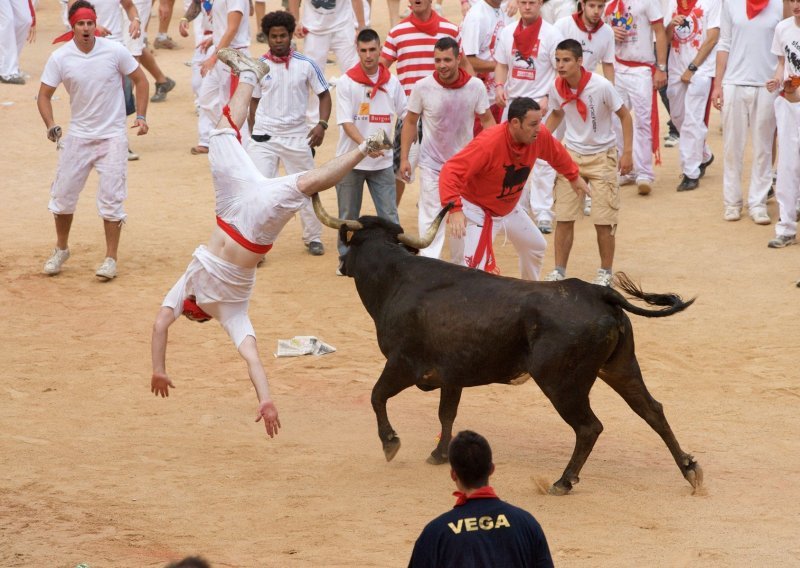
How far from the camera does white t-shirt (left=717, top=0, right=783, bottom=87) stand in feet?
45.6

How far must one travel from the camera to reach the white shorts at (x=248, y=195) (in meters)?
8.12

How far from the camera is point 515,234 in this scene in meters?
10.7

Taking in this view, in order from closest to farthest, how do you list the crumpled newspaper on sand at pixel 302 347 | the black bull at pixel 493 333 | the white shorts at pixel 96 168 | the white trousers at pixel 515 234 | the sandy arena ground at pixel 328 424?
the sandy arena ground at pixel 328 424 < the black bull at pixel 493 333 < the white trousers at pixel 515 234 < the crumpled newspaper on sand at pixel 302 347 < the white shorts at pixel 96 168

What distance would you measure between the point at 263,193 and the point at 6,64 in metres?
13.5

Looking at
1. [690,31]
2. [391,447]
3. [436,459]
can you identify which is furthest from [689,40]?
[391,447]

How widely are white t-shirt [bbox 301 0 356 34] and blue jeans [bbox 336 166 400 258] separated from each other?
13.5ft

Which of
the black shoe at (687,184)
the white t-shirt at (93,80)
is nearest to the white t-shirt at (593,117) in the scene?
the black shoe at (687,184)

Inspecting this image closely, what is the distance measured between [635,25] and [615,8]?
0.32 metres

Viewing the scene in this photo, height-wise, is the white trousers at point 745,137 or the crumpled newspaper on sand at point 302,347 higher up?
the white trousers at point 745,137

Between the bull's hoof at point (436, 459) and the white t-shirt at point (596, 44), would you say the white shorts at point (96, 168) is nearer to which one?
the white t-shirt at point (596, 44)

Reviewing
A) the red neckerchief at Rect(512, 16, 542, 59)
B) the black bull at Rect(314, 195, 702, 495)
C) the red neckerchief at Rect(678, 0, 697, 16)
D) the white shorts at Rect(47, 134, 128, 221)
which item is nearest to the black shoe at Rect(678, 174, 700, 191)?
the red neckerchief at Rect(678, 0, 697, 16)

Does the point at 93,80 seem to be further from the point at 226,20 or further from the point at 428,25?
the point at 226,20

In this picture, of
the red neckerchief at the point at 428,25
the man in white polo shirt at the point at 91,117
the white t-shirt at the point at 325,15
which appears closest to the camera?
the man in white polo shirt at the point at 91,117

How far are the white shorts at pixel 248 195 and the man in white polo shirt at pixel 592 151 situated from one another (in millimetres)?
4551
